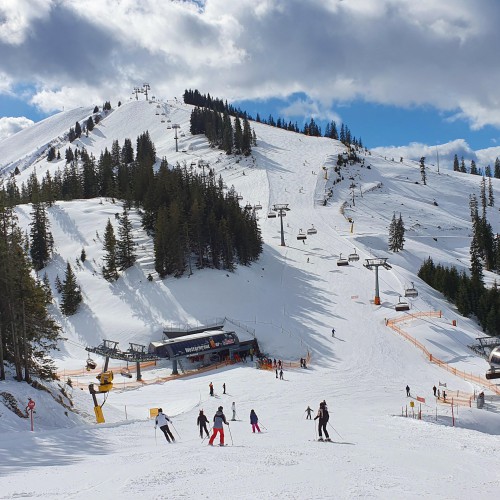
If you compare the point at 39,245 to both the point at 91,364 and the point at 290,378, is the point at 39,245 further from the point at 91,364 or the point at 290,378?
the point at 290,378

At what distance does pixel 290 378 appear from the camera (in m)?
39.3

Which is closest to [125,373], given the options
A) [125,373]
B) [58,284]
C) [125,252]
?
[125,373]

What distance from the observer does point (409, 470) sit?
14055mm

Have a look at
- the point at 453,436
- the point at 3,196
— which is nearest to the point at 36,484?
the point at 453,436

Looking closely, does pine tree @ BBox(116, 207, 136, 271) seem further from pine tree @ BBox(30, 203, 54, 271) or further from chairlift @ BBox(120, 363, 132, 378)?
chairlift @ BBox(120, 363, 132, 378)

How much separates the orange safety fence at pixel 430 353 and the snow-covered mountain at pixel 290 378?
0.66 metres

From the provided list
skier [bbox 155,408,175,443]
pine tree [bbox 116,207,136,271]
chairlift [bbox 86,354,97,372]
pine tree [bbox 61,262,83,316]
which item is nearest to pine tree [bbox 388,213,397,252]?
pine tree [bbox 116,207,136,271]

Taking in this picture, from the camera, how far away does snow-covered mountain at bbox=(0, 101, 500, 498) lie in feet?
41.6

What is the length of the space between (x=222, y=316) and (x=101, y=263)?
2330 cm

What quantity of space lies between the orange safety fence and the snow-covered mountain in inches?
25.8

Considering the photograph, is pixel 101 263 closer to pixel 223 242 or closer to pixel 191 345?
pixel 223 242

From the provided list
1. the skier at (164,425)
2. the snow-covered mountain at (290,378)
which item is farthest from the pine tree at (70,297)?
the skier at (164,425)

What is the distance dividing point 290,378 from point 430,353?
15.7 metres

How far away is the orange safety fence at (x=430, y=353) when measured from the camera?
40406mm
